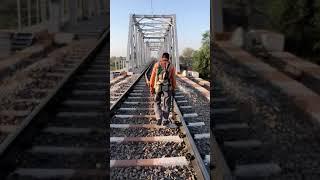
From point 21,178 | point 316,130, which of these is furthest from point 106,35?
point 316,130

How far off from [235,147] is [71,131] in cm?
89

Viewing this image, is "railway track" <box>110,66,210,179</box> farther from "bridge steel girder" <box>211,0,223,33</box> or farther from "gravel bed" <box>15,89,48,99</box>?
"bridge steel girder" <box>211,0,223,33</box>

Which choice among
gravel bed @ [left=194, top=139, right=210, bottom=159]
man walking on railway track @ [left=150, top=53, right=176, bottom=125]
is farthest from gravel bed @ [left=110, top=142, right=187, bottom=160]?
man walking on railway track @ [left=150, top=53, right=176, bottom=125]

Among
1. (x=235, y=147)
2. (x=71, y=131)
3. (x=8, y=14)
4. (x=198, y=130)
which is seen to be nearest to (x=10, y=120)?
(x=71, y=131)

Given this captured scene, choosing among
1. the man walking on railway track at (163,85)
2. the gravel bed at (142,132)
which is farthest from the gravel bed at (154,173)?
the man walking on railway track at (163,85)

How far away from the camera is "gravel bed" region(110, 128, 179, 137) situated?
4.98 meters

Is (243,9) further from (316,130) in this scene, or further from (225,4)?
(316,130)

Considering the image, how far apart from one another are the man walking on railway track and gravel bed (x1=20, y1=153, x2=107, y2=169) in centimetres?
342

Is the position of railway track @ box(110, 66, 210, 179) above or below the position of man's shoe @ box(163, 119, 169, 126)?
below

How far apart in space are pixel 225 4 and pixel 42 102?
1069 millimetres

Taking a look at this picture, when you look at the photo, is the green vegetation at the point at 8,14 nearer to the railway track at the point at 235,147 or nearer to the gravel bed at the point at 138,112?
the railway track at the point at 235,147

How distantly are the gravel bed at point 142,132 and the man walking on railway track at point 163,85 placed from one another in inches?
13.0

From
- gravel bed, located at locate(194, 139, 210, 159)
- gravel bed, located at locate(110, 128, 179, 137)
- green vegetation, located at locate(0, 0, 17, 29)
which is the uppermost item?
green vegetation, located at locate(0, 0, 17, 29)

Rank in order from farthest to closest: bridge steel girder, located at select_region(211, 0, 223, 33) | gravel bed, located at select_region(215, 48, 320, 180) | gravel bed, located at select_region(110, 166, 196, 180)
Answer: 1. gravel bed, located at select_region(110, 166, 196, 180)
2. bridge steel girder, located at select_region(211, 0, 223, 33)
3. gravel bed, located at select_region(215, 48, 320, 180)
